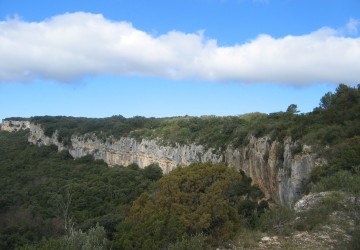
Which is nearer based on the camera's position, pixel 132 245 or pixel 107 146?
pixel 132 245

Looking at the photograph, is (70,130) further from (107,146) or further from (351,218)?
(351,218)

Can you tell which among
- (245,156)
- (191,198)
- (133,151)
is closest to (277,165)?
(245,156)

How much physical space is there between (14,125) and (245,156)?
291ft

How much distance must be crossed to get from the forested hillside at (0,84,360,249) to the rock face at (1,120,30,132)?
4898 centimetres

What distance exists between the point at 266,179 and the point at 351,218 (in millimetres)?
16126

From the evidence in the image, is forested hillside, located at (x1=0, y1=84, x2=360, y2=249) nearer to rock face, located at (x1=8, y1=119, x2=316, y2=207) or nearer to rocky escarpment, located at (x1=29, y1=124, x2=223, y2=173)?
rock face, located at (x1=8, y1=119, x2=316, y2=207)

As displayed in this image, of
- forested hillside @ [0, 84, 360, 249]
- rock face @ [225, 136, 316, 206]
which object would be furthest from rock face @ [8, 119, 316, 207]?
forested hillside @ [0, 84, 360, 249]

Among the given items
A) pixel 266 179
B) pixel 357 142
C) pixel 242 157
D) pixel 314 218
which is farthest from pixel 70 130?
pixel 314 218

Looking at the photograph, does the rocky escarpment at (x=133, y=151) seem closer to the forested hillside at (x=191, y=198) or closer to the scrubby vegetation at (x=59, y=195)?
the forested hillside at (x=191, y=198)

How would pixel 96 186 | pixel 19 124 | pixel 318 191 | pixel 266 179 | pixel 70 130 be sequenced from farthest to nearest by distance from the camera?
1. pixel 19 124
2. pixel 70 130
3. pixel 96 186
4. pixel 266 179
5. pixel 318 191

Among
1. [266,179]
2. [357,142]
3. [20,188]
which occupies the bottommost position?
[20,188]

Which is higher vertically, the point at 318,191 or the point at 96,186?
the point at 318,191

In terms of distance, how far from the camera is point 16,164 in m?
52.7

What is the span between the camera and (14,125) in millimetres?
103438
